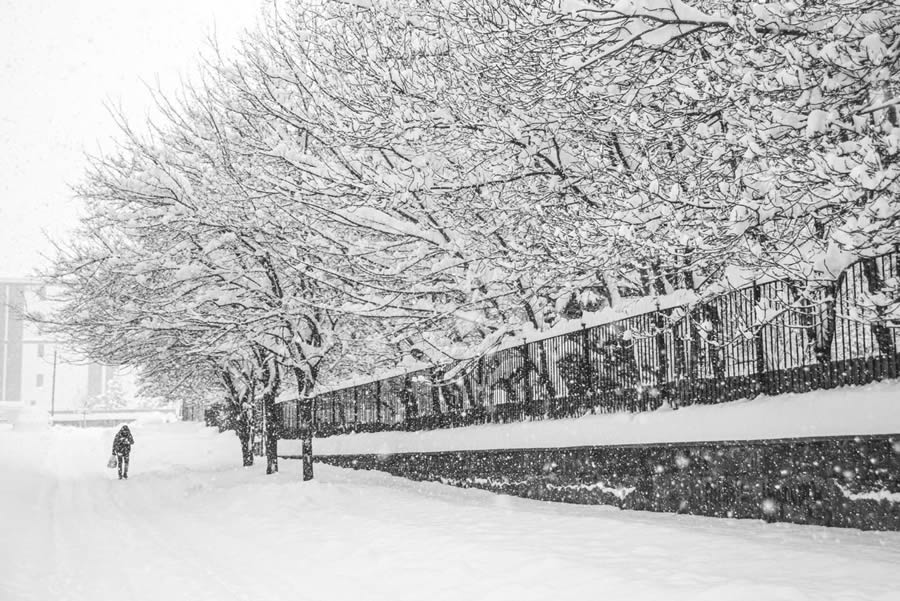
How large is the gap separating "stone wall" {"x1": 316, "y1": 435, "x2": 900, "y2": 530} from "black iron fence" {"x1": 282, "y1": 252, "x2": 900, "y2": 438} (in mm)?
659

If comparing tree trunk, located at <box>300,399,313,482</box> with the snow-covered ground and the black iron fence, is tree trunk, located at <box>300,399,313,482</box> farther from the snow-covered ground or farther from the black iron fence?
the snow-covered ground

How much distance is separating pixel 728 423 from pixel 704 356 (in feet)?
3.89

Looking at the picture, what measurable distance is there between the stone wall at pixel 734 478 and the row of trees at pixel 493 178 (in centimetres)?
159

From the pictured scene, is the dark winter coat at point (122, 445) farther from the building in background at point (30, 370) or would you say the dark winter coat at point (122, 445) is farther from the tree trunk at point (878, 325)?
the building in background at point (30, 370)

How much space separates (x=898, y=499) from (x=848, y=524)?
0.61 meters

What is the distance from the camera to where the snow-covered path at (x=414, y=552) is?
573 centimetres

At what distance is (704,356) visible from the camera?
30.2ft

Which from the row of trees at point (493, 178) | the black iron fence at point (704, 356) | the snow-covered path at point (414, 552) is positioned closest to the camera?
the snow-covered path at point (414, 552)

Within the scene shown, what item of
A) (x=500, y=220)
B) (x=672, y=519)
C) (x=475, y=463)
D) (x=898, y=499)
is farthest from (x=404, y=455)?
(x=898, y=499)

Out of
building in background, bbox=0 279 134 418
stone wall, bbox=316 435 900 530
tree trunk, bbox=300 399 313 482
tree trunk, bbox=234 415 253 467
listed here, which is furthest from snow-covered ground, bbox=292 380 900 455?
building in background, bbox=0 279 134 418

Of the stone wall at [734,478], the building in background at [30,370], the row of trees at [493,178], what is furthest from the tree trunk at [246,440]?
the building in background at [30,370]

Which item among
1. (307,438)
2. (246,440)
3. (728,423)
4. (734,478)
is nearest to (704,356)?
(728,423)

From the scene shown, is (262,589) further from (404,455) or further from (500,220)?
(404,455)

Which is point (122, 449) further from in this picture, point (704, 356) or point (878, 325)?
point (878, 325)
